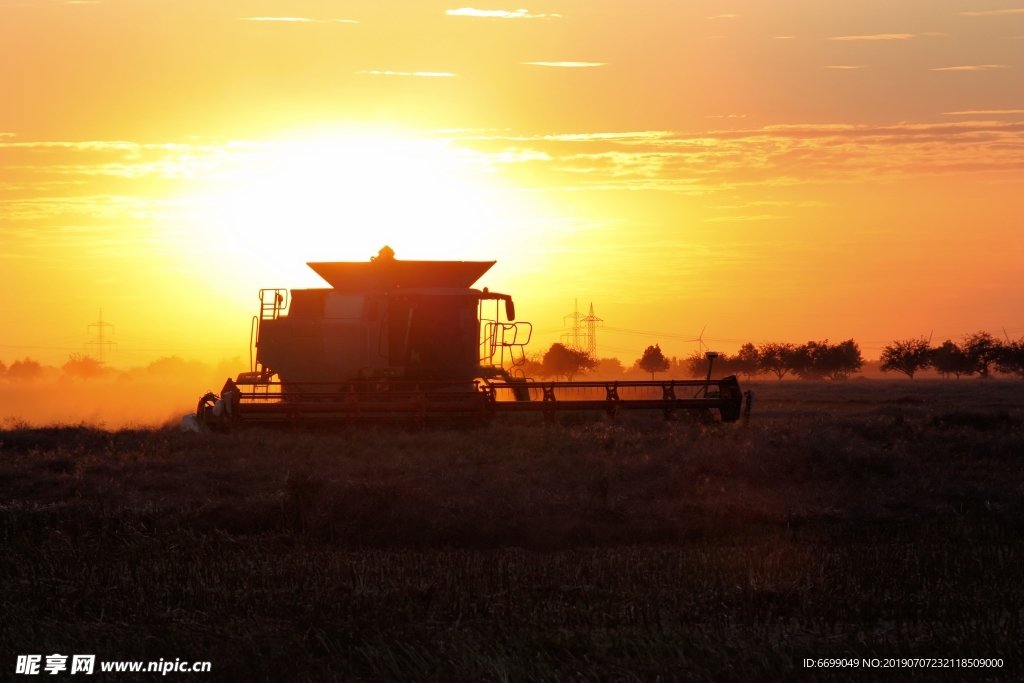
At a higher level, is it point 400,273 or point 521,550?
point 400,273

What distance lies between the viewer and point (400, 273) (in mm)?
23016

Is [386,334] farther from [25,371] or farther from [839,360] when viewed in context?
[25,371]

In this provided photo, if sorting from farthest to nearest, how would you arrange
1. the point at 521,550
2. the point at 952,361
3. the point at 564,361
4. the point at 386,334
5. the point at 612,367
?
the point at 612,367 < the point at 952,361 < the point at 564,361 < the point at 386,334 < the point at 521,550

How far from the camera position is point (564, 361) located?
A: 239ft

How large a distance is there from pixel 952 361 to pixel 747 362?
59.6ft

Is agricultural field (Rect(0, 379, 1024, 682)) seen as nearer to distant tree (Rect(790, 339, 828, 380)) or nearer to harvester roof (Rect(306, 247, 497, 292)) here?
harvester roof (Rect(306, 247, 497, 292))

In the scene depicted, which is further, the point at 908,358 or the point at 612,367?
the point at 612,367

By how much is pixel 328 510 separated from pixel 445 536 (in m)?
1.46

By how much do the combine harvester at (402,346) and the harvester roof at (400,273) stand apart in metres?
0.02

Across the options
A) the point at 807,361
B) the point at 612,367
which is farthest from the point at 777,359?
the point at 612,367

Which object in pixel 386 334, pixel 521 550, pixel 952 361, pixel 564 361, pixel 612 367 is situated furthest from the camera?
pixel 612 367

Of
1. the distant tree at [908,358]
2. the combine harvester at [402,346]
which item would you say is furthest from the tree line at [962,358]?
the combine harvester at [402,346]

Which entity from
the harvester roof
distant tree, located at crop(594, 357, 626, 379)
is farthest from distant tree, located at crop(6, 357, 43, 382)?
the harvester roof

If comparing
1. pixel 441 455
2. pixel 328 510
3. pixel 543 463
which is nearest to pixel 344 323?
pixel 441 455
